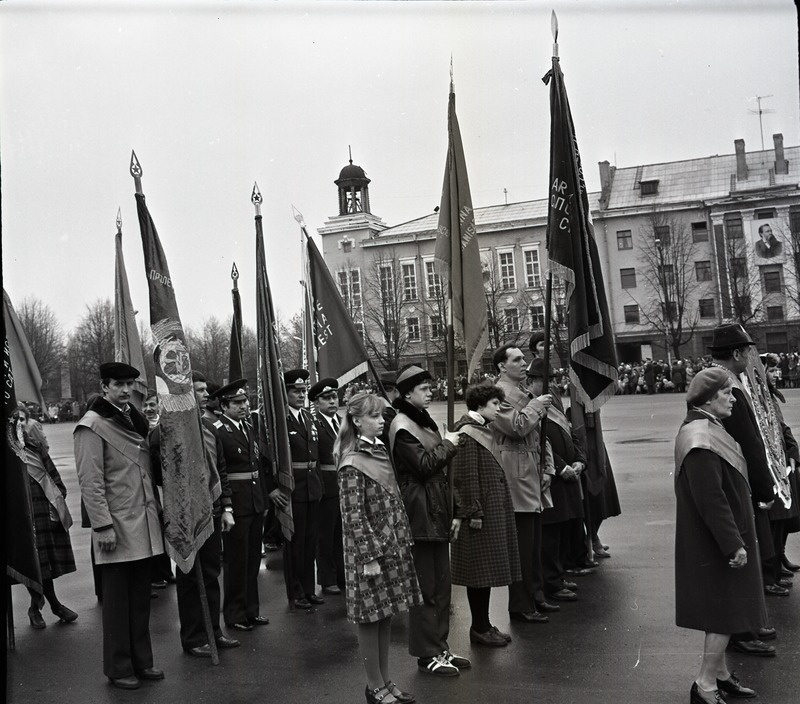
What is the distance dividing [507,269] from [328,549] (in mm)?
46772

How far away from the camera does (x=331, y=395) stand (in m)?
8.20

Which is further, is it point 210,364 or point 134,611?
point 210,364

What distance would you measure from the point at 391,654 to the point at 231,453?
2128 mm

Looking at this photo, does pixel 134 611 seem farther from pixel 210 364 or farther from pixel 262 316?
pixel 210 364

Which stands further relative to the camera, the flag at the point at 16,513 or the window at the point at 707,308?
the window at the point at 707,308

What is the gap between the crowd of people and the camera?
15.9 ft

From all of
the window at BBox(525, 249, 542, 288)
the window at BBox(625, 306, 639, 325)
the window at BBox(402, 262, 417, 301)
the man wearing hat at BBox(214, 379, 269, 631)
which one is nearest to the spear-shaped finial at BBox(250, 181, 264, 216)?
the man wearing hat at BBox(214, 379, 269, 631)

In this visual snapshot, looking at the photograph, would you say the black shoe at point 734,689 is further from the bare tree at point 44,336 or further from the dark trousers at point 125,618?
the bare tree at point 44,336

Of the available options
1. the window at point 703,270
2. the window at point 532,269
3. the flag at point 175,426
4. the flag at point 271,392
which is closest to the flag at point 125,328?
the flag at point 271,392

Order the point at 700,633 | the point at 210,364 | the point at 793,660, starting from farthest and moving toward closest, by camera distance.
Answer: the point at 210,364, the point at 700,633, the point at 793,660

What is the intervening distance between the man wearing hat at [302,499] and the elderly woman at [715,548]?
3711mm

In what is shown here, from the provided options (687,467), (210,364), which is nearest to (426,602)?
(687,467)

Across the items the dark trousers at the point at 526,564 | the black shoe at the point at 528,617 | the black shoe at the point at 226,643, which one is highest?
the dark trousers at the point at 526,564

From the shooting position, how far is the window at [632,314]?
175 ft
